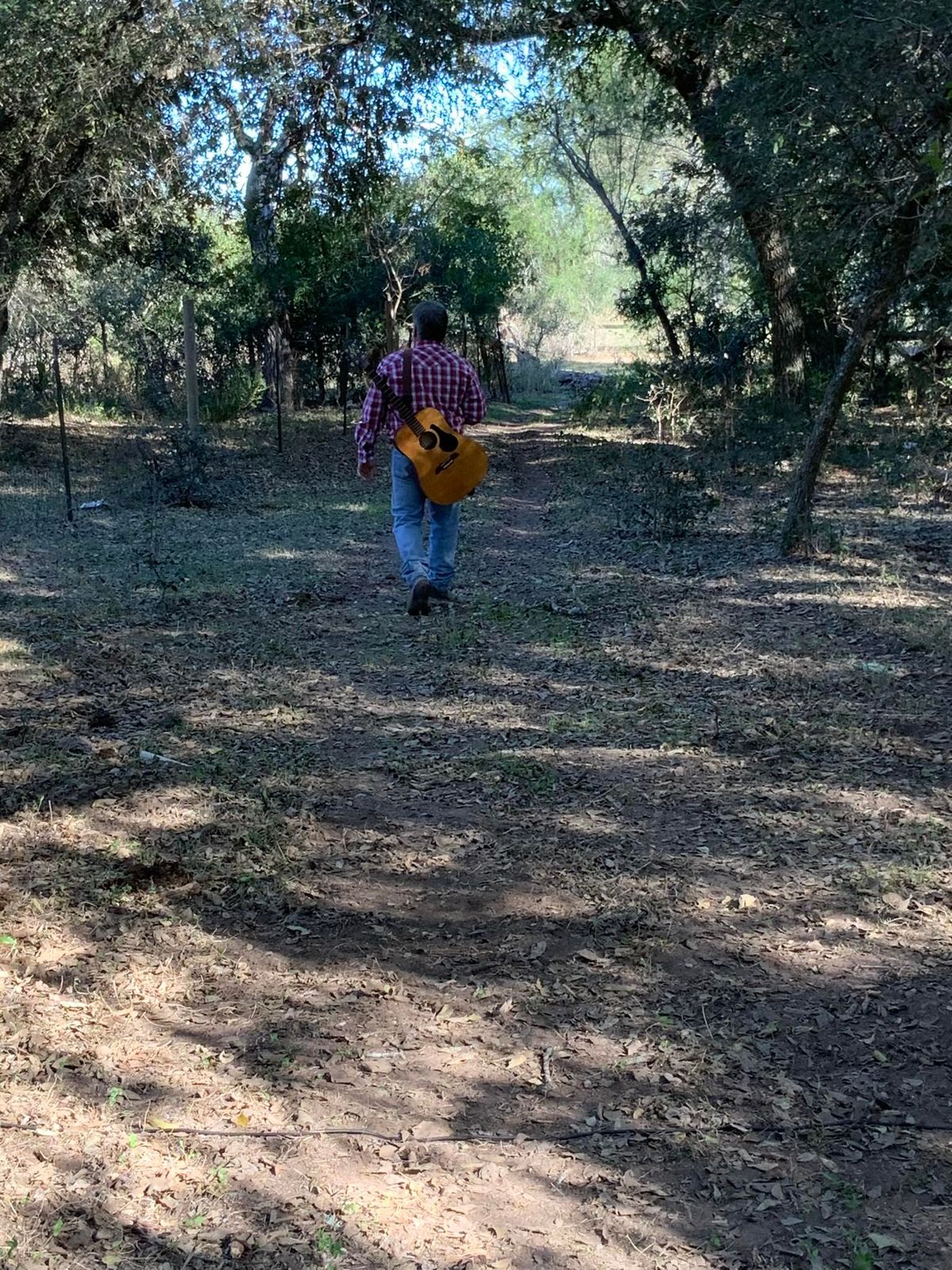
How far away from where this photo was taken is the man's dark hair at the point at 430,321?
21.7 ft

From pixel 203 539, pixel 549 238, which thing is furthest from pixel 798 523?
pixel 549 238

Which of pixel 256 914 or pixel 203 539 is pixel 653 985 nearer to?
pixel 256 914

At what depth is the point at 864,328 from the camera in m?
7.86

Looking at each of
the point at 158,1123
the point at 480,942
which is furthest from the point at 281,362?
the point at 158,1123

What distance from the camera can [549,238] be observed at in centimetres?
4731

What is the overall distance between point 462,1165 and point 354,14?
10041mm

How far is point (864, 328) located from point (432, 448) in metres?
3.34

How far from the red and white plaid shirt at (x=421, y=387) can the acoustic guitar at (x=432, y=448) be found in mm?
38

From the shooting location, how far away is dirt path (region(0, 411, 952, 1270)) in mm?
2396

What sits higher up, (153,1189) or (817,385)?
(817,385)

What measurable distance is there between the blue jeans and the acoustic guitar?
14 centimetres

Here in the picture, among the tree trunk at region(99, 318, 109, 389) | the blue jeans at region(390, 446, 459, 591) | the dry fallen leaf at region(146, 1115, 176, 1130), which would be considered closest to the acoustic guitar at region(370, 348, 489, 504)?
the blue jeans at region(390, 446, 459, 591)

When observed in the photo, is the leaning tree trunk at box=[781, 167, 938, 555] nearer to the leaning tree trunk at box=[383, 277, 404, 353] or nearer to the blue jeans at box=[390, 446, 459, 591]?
the blue jeans at box=[390, 446, 459, 591]

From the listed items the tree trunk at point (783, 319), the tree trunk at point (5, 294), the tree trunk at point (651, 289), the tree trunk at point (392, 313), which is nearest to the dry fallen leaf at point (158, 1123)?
the tree trunk at point (5, 294)
